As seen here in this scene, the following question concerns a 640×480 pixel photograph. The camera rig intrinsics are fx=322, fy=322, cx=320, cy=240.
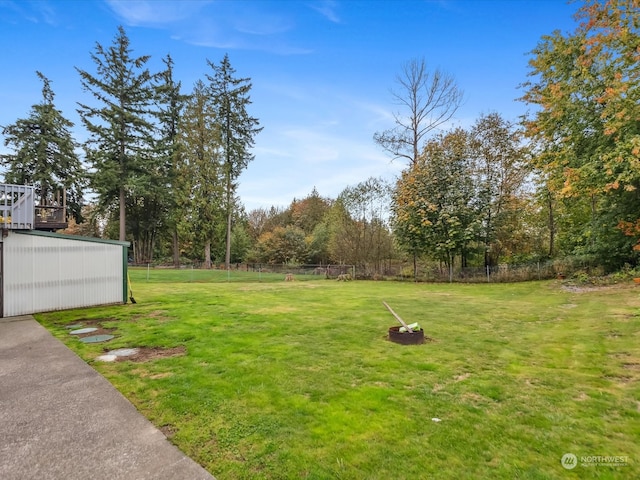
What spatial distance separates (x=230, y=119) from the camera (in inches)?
1084

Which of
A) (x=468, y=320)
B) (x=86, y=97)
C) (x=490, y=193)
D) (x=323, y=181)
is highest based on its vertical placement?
(x=86, y=97)

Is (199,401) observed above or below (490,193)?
below

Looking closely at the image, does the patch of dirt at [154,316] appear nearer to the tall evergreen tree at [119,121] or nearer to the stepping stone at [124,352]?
the stepping stone at [124,352]

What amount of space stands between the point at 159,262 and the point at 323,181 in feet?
56.9

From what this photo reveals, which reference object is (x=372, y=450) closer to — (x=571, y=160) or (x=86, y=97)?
(x=571, y=160)

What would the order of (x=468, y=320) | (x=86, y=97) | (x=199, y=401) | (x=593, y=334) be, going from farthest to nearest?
(x=86, y=97), (x=468, y=320), (x=593, y=334), (x=199, y=401)

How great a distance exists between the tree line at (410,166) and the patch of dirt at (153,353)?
12.1m

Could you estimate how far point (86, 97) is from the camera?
24.3m

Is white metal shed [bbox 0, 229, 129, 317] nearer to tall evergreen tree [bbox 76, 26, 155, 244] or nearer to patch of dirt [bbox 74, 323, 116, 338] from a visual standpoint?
patch of dirt [bbox 74, 323, 116, 338]

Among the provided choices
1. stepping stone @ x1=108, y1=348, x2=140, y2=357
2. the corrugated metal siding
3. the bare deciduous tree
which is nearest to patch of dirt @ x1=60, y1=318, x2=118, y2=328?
the corrugated metal siding

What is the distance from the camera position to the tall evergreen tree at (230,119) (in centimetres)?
2712

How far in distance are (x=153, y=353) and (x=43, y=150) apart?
26.9m

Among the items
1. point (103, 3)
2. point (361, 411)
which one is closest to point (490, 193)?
point (361, 411)

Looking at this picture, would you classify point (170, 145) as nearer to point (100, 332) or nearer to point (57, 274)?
point (57, 274)
